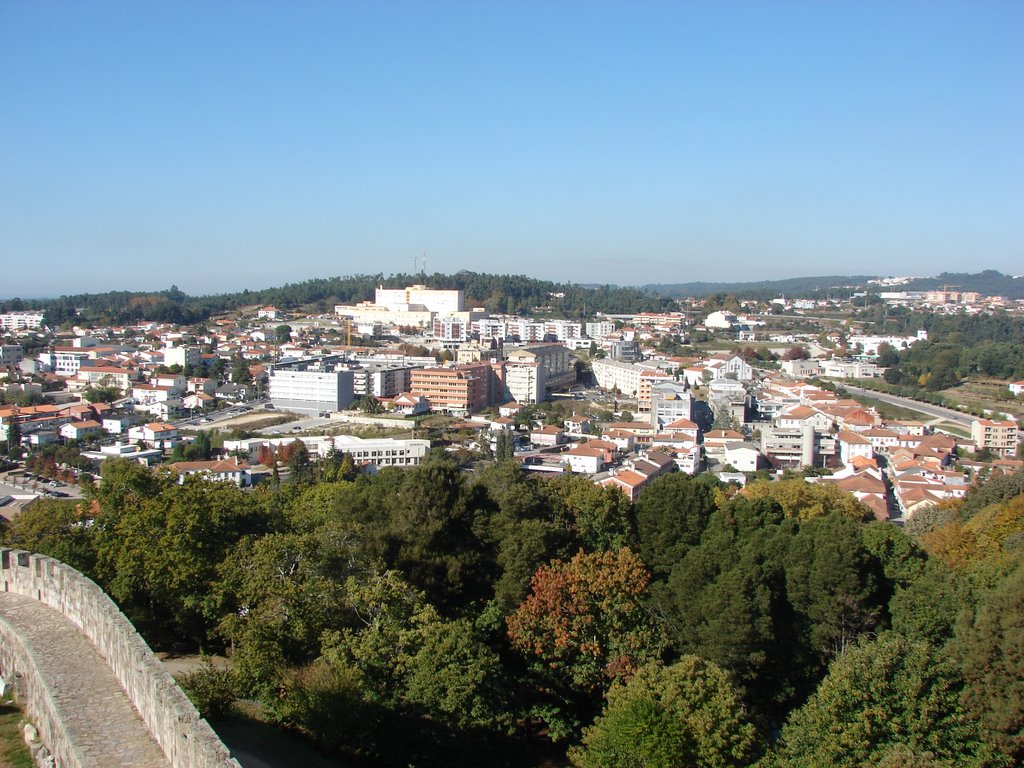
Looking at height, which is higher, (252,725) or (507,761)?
(252,725)

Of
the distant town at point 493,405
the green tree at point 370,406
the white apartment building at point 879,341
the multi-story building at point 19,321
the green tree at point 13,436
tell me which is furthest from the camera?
the multi-story building at point 19,321

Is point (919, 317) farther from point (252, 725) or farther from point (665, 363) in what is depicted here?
point (252, 725)

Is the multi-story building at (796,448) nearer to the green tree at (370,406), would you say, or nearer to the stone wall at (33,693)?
the green tree at (370,406)

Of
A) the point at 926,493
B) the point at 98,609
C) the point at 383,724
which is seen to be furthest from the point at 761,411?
the point at 98,609

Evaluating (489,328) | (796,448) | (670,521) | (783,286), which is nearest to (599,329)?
(489,328)

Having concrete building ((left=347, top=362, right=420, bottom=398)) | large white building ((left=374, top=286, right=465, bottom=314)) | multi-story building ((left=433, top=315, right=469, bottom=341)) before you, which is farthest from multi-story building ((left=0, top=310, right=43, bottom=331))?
concrete building ((left=347, top=362, right=420, bottom=398))

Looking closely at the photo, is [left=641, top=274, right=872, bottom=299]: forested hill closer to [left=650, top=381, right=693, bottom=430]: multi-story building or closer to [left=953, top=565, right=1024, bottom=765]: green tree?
[left=650, top=381, right=693, bottom=430]: multi-story building

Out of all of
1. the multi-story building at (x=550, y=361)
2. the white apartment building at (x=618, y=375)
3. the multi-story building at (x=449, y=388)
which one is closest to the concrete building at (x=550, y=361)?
the multi-story building at (x=550, y=361)
